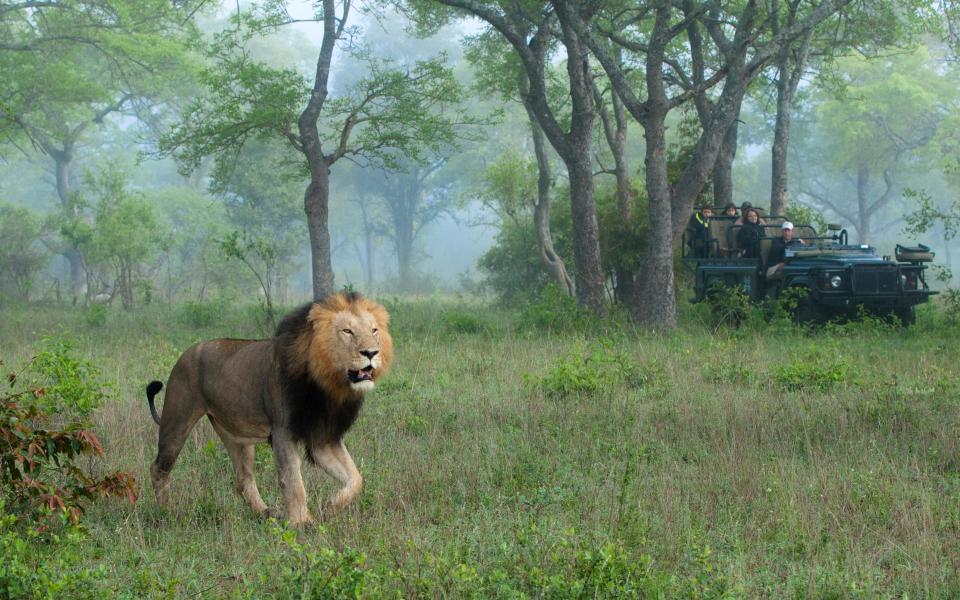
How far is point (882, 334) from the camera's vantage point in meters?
13.5

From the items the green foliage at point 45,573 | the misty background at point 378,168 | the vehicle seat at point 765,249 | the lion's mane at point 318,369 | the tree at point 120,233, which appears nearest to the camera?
the green foliage at point 45,573

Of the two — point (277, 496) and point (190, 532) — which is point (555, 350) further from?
point (190, 532)

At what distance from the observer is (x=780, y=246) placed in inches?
607

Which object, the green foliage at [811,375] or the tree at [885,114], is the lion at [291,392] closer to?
the green foliage at [811,375]

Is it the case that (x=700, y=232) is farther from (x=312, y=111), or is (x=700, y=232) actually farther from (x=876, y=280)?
(x=312, y=111)

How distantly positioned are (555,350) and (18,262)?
25.0 metres

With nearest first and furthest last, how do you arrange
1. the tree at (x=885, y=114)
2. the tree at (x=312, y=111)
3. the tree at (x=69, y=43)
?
the tree at (x=312, y=111) → the tree at (x=69, y=43) → the tree at (x=885, y=114)

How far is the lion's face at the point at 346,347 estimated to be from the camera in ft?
17.1

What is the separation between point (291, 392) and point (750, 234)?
1139 cm

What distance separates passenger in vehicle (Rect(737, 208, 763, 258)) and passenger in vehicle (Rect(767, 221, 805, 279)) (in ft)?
0.82

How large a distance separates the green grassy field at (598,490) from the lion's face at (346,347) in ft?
2.52

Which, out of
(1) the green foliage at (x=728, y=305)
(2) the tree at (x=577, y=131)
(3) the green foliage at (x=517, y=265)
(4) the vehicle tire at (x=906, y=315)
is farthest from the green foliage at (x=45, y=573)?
(3) the green foliage at (x=517, y=265)

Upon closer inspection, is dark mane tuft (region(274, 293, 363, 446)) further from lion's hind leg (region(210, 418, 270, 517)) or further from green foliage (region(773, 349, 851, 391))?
green foliage (region(773, 349, 851, 391))

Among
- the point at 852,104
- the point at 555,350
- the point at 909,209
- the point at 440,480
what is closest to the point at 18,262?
the point at 555,350
